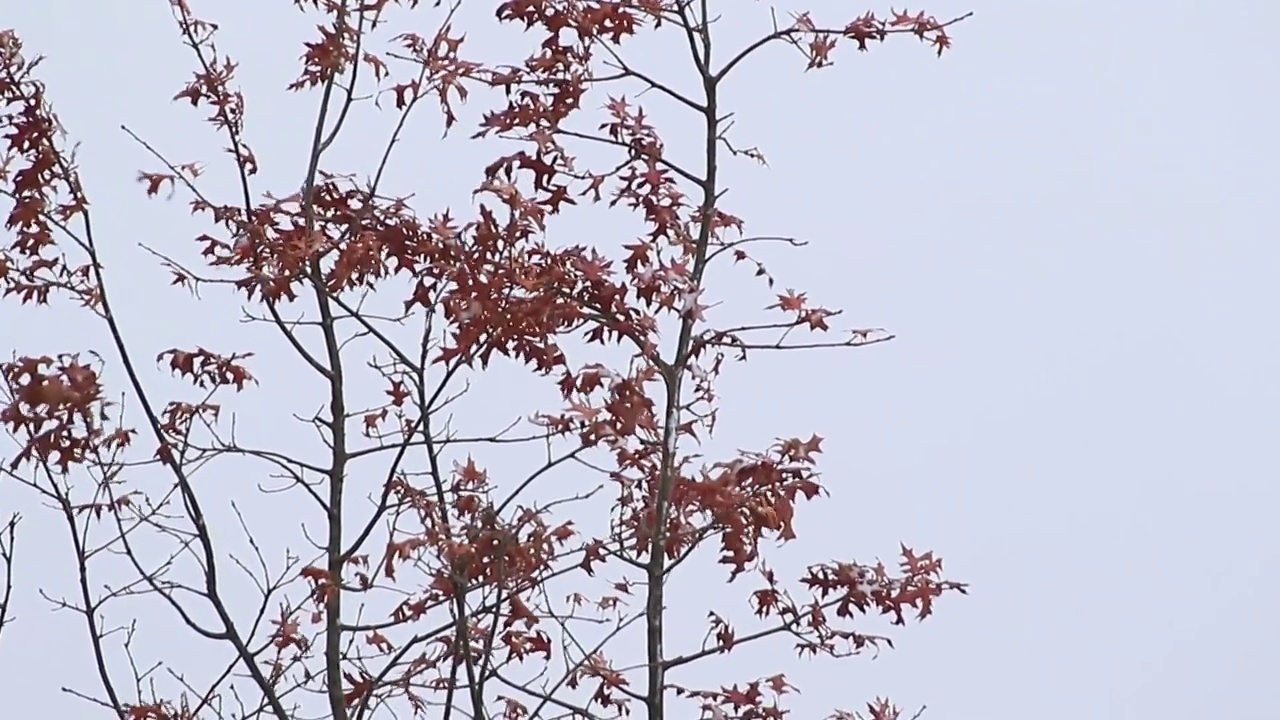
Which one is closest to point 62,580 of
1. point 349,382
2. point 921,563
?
point 349,382

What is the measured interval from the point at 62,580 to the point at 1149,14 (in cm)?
251

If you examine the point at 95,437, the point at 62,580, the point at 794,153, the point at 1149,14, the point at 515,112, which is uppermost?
the point at 1149,14

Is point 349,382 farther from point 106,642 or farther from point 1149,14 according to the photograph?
point 1149,14

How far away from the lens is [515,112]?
60.6 inches

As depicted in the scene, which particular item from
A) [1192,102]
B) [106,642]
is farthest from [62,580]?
[1192,102]

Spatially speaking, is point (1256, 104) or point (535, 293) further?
point (1256, 104)

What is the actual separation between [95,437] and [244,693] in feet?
4.23

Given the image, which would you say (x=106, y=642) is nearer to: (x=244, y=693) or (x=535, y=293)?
(x=244, y=693)

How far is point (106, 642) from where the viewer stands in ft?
8.68

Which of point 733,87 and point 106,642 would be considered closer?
point 106,642

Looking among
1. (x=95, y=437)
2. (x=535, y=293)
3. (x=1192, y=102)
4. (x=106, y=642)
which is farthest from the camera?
(x=1192, y=102)

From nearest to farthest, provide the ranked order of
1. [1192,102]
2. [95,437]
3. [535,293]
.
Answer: [535,293], [95,437], [1192,102]

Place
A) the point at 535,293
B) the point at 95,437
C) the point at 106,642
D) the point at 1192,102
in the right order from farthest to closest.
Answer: the point at 1192,102, the point at 106,642, the point at 95,437, the point at 535,293

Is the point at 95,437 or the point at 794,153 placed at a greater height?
the point at 794,153
